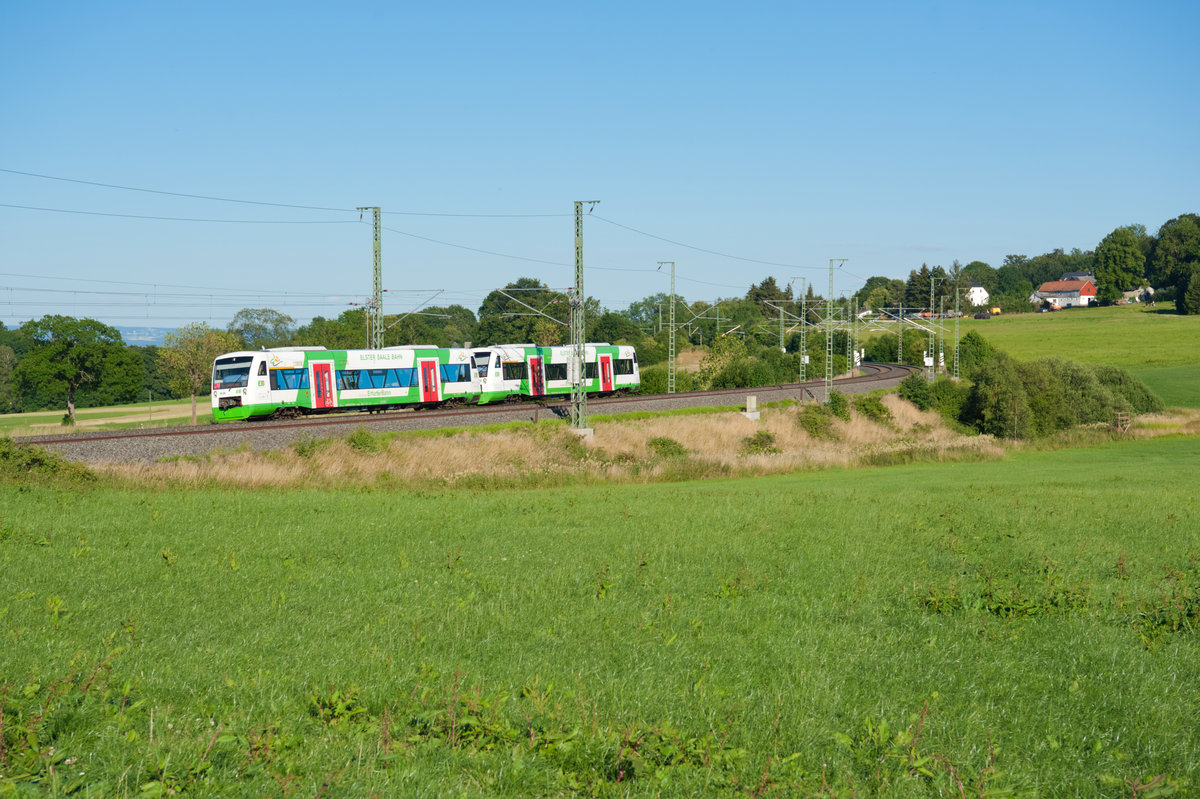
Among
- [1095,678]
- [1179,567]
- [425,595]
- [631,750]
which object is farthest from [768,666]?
[1179,567]

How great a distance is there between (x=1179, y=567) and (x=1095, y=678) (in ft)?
21.2

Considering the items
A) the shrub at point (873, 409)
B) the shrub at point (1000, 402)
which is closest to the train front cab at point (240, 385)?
the shrub at point (873, 409)

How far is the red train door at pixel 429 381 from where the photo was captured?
156 feet

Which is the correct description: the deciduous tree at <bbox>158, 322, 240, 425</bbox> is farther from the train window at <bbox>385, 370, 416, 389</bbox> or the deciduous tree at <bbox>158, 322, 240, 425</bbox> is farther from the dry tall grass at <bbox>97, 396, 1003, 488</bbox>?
the dry tall grass at <bbox>97, 396, 1003, 488</bbox>

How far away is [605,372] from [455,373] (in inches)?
504

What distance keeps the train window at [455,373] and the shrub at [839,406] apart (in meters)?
24.4

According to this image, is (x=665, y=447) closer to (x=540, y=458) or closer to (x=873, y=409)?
(x=540, y=458)

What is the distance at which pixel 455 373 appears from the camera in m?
49.8

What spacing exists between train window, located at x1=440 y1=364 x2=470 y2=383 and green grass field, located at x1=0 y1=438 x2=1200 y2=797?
32263 millimetres

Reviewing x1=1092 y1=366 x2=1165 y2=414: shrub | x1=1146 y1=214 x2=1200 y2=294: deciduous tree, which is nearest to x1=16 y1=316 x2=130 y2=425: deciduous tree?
x1=1092 y1=366 x2=1165 y2=414: shrub

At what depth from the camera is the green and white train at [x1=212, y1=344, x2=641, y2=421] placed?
39500mm

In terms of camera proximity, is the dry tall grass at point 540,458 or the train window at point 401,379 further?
the train window at point 401,379

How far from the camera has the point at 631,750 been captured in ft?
21.1

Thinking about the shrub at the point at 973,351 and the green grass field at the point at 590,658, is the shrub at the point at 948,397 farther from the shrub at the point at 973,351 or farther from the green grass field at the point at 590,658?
the green grass field at the point at 590,658
